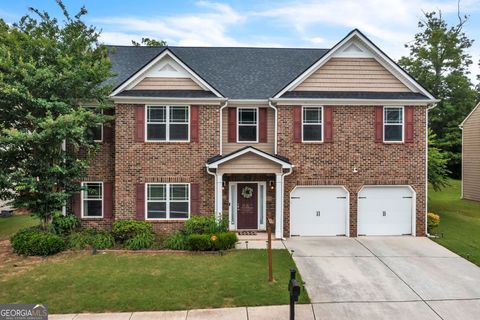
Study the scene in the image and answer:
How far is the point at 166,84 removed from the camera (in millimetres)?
13812

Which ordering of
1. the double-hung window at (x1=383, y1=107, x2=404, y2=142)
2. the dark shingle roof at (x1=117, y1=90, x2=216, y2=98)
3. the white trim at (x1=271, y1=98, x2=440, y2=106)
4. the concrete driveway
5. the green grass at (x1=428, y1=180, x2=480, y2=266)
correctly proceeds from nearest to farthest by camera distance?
the concrete driveway, the green grass at (x1=428, y1=180, x2=480, y2=266), the dark shingle roof at (x1=117, y1=90, x2=216, y2=98), the white trim at (x1=271, y1=98, x2=440, y2=106), the double-hung window at (x1=383, y1=107, x2=404, y2=142)

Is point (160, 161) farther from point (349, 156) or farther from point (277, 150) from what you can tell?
point (349, 156)

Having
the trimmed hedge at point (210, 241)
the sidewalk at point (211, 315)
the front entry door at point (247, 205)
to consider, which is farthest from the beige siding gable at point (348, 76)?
the sidewalk at point (211, 315)

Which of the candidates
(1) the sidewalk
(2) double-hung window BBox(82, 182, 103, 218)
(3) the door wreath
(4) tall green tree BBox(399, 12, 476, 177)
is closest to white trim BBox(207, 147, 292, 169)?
(3) the door wreath

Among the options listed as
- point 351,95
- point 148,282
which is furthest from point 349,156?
point 148,282

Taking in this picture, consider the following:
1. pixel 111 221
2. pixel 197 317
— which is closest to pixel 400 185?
pixel 197 317

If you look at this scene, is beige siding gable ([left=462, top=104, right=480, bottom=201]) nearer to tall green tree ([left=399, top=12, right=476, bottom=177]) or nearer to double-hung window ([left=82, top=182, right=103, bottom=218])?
tall green tree ([left=399, top=12, right=476, bottom=177])

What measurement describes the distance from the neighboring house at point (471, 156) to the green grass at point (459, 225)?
0.94 metres

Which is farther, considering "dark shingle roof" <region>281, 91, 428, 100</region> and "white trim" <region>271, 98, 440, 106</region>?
"dark shingle roof" <region>281, 91, 428, 100</region>

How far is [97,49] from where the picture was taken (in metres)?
13.5

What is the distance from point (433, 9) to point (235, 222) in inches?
1490

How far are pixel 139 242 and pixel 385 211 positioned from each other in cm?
1044

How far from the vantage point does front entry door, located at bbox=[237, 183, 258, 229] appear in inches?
575

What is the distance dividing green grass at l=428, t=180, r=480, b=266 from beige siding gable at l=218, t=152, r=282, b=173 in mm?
7546
